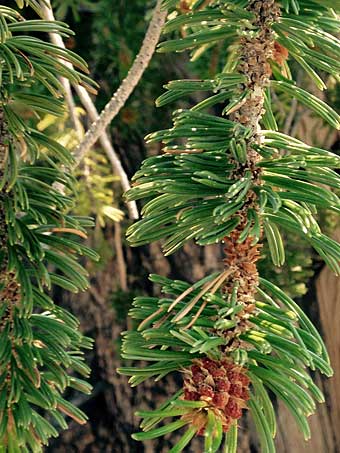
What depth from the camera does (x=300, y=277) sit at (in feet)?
3.32

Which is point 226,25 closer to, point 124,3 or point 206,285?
point 206,285

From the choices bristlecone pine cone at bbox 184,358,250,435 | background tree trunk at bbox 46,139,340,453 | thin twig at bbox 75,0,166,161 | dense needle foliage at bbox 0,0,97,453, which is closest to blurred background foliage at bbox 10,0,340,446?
background tree trunk at bbox 46,139,340,453

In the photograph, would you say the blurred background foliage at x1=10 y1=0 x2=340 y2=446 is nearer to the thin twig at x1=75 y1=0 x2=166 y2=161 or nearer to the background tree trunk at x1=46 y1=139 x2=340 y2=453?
the background tree trunk at x1=46 y1=139 x2=340 y2=453

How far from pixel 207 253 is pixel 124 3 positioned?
36 centimetres

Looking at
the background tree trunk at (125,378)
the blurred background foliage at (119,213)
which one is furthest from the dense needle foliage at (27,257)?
the background tree trunk at (125,378)

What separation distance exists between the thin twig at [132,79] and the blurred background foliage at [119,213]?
27cm

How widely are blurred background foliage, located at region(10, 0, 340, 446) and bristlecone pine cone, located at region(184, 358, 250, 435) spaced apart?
66 centimetres

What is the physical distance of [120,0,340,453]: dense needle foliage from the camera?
313 millimetres

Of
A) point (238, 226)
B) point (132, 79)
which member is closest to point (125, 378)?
point (132, 79)

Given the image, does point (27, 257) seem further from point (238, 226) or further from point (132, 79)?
point (132, 79)

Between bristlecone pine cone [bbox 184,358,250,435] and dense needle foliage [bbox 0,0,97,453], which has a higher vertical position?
dense needle foliage [bbox 0,0,97,453]

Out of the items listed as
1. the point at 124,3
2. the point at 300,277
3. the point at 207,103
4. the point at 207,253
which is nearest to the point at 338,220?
the point at 300,277

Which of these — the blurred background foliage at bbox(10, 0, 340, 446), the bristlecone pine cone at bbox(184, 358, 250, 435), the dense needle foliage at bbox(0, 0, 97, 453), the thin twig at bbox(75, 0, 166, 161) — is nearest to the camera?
the bristlecone pine cone at bbox(184, 358, 250, 435)

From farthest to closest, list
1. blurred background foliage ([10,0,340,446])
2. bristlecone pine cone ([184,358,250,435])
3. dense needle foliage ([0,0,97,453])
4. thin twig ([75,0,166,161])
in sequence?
blurred background foliage ([10,0,340,446]), thin twig ([75,0,166,161]), dense needle foliage ([0,0,97,453]), bristlecone pine cone ([184,358,250,435])
